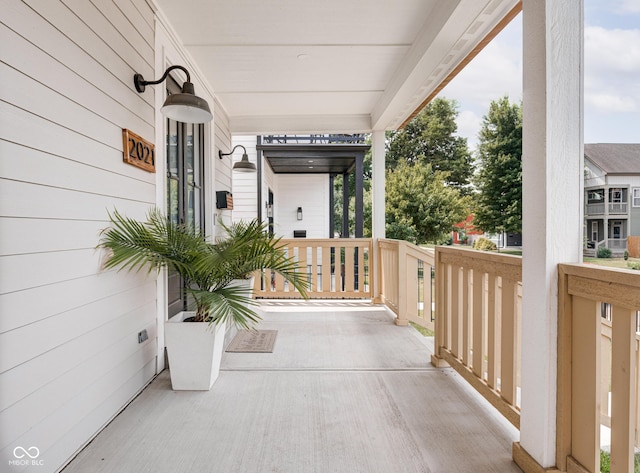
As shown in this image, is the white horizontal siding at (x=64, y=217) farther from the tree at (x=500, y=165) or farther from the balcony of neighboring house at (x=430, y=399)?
the tree at (x=500, y=165)

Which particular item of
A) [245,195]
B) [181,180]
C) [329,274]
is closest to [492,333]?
[181,180]

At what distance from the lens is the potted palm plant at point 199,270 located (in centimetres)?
214

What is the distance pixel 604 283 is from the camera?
4.25 feet

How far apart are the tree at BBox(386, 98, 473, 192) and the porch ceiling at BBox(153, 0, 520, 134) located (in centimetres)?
1317

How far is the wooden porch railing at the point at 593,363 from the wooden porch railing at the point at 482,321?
0.34 metres

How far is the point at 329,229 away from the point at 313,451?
Answer: 8943mm

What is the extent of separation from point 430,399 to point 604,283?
1312 millimetres

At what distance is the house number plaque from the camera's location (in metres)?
2.20

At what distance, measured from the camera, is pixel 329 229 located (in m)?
10.6

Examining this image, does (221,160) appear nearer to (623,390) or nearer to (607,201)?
(607,201)

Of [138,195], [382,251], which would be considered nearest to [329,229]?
[382,251]

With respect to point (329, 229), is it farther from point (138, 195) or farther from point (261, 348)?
point (138, 195)

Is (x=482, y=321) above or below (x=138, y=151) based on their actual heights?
below

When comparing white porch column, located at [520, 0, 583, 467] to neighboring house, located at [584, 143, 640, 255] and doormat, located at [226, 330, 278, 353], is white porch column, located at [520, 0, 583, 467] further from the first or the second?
doormat, located at [226, 330, 278, 353]
